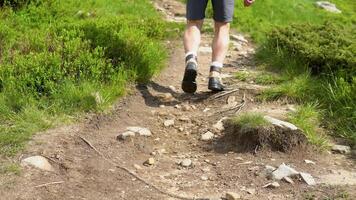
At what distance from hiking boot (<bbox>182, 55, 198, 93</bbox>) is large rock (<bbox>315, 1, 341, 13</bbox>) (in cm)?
1067

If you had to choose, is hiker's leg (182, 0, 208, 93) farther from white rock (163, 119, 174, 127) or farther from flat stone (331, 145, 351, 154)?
flat stone (331, 145, 351, 154)

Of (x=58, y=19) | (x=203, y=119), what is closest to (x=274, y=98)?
(x=203, y=119)

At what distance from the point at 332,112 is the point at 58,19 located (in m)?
4.82

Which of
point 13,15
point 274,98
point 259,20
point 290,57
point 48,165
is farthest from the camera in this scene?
point 259,20

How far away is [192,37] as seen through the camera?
6473mm

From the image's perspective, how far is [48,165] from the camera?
4543 millimetres

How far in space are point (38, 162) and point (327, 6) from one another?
13.4 m

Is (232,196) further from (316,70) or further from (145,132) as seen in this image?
(316,70)

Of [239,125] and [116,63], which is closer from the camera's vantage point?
[239,125]

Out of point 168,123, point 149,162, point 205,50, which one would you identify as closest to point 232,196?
point 149,162

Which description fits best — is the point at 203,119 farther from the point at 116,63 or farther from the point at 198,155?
the point at 116,63

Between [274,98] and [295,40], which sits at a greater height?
[295,40]

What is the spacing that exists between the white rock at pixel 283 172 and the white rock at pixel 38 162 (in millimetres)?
1857

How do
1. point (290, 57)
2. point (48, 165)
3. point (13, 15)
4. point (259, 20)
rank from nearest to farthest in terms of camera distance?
point (48, 165) < point (290, 57) < point (13, 15) < point (259, 20)
